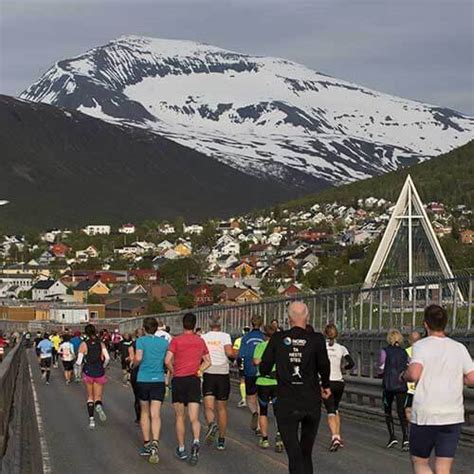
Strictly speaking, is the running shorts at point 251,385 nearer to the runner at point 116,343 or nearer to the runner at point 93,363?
the runner at point 93,363

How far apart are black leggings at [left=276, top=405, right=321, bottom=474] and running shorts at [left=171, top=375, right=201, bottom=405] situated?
4847 mm

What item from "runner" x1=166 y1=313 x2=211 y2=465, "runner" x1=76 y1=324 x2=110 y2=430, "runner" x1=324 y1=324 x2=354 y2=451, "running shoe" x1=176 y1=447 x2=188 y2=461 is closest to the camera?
"running shoe" x1=176 y1=447 x2=188 y2=461

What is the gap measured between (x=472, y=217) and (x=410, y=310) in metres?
156

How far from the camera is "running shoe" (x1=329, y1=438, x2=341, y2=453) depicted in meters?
17.9

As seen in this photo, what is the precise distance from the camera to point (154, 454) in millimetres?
17188

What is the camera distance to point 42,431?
882 inches

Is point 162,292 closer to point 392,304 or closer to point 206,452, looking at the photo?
point 392,304

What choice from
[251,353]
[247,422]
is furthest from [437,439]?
[247,422]

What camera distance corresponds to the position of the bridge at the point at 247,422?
54.4 feet

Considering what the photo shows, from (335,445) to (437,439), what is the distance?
7.39 meters

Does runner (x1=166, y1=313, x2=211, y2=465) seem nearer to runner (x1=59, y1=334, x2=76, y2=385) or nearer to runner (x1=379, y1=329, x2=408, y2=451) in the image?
runner (x1=379, y1=329, x2=408, y2=451)

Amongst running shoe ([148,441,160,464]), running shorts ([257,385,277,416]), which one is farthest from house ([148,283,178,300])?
running shoe ([148,441,160,464])

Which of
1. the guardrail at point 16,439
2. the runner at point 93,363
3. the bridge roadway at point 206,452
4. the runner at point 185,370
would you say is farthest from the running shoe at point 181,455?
the runner at point 93,363

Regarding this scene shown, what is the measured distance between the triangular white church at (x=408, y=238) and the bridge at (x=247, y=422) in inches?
1609
